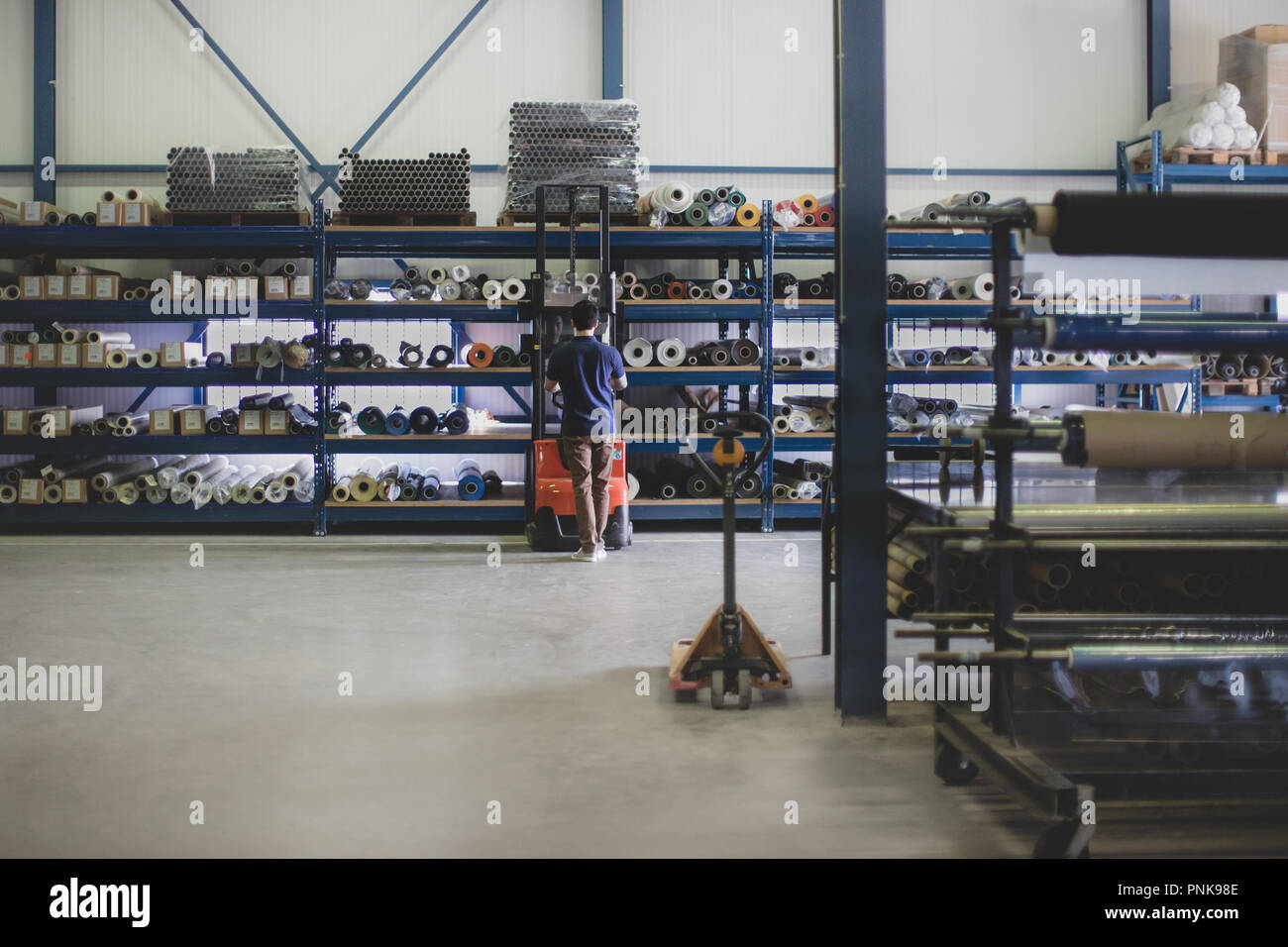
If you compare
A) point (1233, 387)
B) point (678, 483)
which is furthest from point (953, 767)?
point (1233, 387)

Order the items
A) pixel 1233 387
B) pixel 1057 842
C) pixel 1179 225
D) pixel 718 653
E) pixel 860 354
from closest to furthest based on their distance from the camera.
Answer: pixel 1057 842 → pixel 1179 225 → pixel 860 354 → pixel 718 653 → pixel 1233 387

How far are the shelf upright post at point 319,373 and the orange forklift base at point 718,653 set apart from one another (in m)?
5.79

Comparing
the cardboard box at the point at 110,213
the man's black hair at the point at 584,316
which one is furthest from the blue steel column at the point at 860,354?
the cardboard box at the point at 110,213

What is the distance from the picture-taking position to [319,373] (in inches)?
386

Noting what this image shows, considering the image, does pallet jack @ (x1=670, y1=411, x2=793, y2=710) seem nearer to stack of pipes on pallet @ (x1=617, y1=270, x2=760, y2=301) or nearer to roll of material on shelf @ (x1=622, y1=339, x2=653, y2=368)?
roll of material on shelf @ (x1=622, y1=339, x2=653, y2=368)

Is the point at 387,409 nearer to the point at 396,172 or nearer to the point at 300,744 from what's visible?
the point at 396,172

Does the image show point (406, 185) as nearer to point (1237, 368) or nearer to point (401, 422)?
point (401, 422)

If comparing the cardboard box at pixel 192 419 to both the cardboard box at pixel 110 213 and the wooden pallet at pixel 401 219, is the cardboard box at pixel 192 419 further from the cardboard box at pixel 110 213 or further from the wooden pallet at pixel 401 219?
the wooden pallet at pixel 401 219

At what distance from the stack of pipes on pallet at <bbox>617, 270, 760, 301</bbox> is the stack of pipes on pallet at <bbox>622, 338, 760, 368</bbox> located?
0.42m

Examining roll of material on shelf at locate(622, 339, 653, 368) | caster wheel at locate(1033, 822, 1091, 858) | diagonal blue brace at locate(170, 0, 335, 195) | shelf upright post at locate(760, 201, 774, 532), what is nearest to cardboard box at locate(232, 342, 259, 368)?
diagonal blue brace at locate(170, 0, 335, 195)

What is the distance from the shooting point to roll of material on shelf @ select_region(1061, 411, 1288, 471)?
3.17m

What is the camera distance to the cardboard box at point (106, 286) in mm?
9867

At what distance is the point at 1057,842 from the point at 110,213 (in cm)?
978
